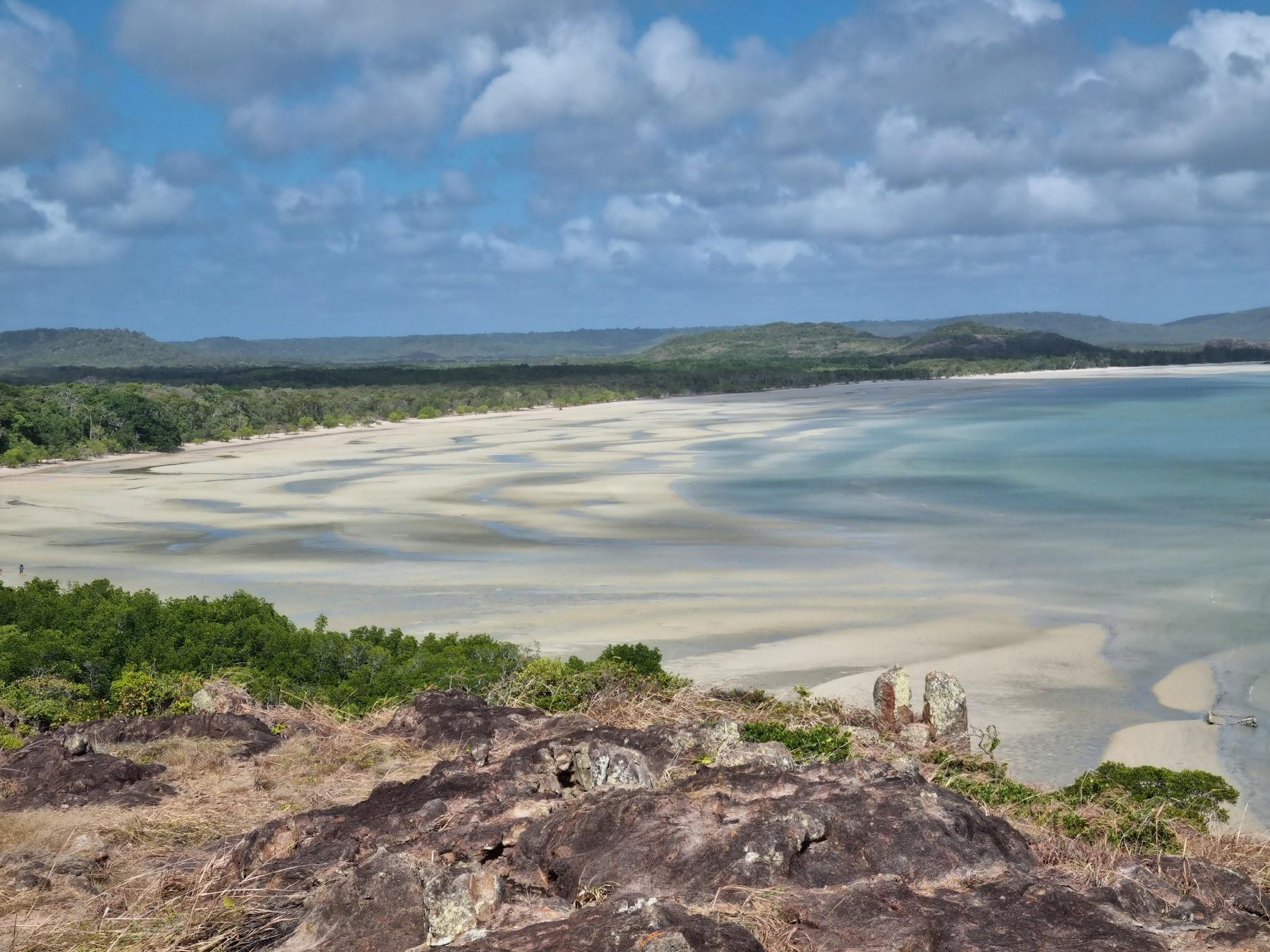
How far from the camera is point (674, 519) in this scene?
3072 centimetres

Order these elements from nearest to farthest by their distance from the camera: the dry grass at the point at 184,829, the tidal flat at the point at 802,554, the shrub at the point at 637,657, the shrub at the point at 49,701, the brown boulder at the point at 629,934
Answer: the brown boulder at the point at 629,934 → the dry grass at the point at 184,829 → the shrub at the point at 49,701 → the shrub at the point at 637,657 → the tidal flat at the point at 802,554

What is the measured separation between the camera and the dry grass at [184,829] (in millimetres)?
5219

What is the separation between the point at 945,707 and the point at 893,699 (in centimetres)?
52

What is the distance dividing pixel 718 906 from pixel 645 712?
4.72 m

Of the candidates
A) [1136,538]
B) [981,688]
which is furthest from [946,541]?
[981,688]

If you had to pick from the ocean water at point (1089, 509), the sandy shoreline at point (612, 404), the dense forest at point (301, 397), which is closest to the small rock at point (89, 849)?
the ocean water at point (1089, 509)

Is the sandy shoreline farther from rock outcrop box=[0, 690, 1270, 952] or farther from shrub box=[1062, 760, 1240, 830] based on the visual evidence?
shrub box=[1062, 760, 1240, 830]

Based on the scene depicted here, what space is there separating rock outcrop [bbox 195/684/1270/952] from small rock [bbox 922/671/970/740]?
3.58m

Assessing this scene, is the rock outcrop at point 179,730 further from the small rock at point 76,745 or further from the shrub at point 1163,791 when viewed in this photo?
the shrub at point 1163,791

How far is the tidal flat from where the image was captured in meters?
16.4

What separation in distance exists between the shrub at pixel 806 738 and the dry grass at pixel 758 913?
2516 mm

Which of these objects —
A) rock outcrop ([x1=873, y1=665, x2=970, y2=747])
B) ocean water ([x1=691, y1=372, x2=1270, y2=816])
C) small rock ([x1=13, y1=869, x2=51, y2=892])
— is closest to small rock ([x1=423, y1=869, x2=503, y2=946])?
small rock ([x1=13, y1=869, x2=51, y2=892])

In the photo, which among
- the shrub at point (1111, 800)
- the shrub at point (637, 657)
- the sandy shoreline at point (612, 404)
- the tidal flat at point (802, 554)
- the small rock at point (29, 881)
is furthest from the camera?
the sandy shoreline at point (612, 404)

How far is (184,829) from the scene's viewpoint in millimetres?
7180
